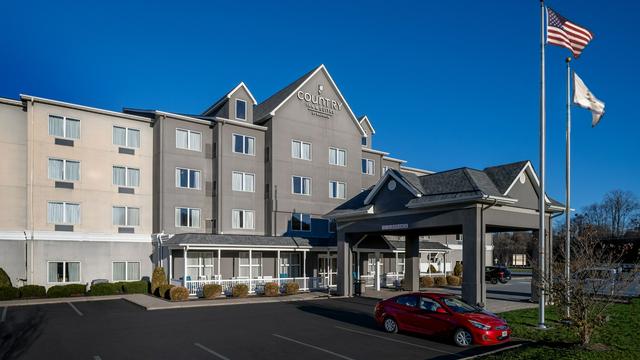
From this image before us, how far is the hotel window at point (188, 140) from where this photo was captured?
Result: 113ft

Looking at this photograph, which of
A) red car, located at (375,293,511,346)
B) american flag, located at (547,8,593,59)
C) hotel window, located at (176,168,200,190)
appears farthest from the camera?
hotel window, located at (176,168,200,190)

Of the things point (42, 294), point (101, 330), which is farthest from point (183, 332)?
point (42, 294)

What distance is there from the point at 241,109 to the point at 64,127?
11761 mm

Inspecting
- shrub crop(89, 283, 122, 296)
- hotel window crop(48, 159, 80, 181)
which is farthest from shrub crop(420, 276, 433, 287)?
hotel window crop(48, 159, 80, 181)

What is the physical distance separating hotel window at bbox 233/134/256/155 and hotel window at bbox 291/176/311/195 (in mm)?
3651

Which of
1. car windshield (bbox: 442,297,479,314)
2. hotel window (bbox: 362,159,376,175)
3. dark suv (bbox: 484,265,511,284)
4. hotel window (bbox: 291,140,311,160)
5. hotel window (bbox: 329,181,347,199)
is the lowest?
dark suv (bbox: 484,265,511,284)

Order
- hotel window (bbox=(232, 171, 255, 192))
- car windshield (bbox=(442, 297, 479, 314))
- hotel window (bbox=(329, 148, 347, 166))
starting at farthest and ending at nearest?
1. hotel window (bbox=(329, 148, 347, 166))
2. hotel window (bbox=(232, 171, 255, 192))
3. car windshield (bbox=(442, 297, 479, 314))

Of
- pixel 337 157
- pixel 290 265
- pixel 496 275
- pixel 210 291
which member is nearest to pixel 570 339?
pixel 210 291

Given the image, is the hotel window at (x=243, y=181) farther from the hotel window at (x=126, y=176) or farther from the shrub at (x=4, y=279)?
the shrub at (x=4, y=279)

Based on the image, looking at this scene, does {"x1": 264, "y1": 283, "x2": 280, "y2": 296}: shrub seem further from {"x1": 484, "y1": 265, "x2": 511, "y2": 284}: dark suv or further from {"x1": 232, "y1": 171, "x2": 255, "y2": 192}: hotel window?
{"x1": 484, "y1": 265, "x2": 511, "y2": 284}: dark suv

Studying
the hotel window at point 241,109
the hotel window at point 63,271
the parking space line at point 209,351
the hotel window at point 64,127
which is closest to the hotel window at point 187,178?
the hotel window at point 241,109

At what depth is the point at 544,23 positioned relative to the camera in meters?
19.2

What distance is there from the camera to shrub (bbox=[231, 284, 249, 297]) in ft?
98.2

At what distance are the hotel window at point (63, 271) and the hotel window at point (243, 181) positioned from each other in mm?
11096
